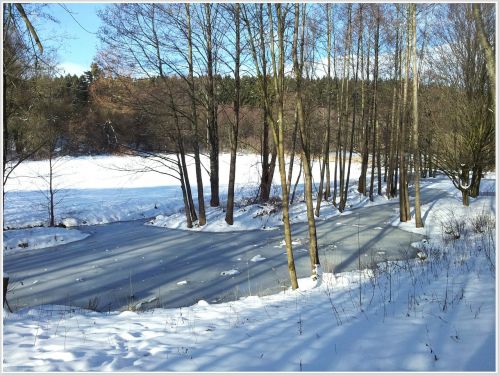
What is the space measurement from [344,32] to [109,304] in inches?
694

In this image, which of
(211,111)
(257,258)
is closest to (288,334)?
(257,258)

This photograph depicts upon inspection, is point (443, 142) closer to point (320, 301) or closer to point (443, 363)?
point (320, 301)

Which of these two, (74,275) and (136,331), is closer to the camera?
(136,331)

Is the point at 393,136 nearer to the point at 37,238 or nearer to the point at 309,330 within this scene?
the point at 37,238

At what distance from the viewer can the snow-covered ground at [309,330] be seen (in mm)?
3623

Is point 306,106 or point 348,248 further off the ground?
point 306,106

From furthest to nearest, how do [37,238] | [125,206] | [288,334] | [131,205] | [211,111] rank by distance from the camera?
1. [131,205]
2. [125,206]
3. [211,111]
4. [37,238]
5. [288,334]

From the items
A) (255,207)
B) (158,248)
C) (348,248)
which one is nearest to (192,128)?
(255,207)

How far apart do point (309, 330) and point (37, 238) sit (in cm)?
1268

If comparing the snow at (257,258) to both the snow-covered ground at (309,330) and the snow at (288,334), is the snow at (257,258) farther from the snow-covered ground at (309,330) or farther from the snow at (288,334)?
the snow at (288,334)

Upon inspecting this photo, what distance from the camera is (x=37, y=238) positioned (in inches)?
547

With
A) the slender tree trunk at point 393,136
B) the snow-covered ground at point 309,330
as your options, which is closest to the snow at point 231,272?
the snow-covered ground at point 309,330

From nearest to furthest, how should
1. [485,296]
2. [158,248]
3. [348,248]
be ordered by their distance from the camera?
[485,296] < [348,248] < [158,248]

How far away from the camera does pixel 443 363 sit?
3.46 meters
